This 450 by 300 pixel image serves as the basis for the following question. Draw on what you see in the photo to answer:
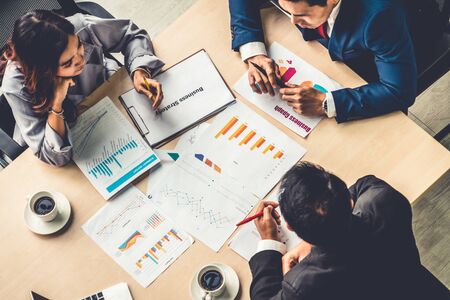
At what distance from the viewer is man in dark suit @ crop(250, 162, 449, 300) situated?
1.17 m

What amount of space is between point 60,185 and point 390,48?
1.08 meters

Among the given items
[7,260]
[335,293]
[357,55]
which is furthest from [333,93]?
[7,260]

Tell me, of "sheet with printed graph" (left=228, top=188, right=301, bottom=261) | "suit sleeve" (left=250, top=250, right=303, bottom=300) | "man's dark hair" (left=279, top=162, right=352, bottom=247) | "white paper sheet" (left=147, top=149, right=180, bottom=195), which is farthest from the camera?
"white paper sheet" (left=147, top=149, right=180, bottom=195)

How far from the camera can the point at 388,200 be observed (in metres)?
1.33

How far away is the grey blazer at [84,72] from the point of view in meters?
1.56

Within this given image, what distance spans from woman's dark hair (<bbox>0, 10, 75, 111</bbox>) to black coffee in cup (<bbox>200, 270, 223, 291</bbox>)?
A: 28.8 inches

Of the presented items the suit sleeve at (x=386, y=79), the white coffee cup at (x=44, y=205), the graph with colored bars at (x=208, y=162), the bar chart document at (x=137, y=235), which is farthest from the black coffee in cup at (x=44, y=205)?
the suit sleeve at (x=386, y=79)

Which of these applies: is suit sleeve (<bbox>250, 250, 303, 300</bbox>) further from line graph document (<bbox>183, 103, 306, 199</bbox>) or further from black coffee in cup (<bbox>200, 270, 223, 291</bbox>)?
Result: line graph document (<bbox>183, 103, 306, 199</bbox>)

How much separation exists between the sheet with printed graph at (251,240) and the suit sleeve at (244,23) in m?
0.60

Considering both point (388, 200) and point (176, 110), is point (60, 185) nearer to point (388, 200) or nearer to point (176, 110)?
point (176, 110)

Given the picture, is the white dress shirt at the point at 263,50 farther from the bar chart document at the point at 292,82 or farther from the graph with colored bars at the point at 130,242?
the graph with colored bars at the point at 130,242

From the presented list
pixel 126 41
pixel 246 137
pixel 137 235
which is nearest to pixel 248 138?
pixel 246 137

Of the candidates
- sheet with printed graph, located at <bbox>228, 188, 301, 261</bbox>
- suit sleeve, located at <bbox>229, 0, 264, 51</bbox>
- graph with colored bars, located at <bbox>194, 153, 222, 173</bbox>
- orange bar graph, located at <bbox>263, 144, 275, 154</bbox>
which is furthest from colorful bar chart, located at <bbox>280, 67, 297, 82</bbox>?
sheet with printed graph, located at <bbox>228, 188, 301, 261</bbox>

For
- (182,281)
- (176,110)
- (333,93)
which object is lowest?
(182,281)
